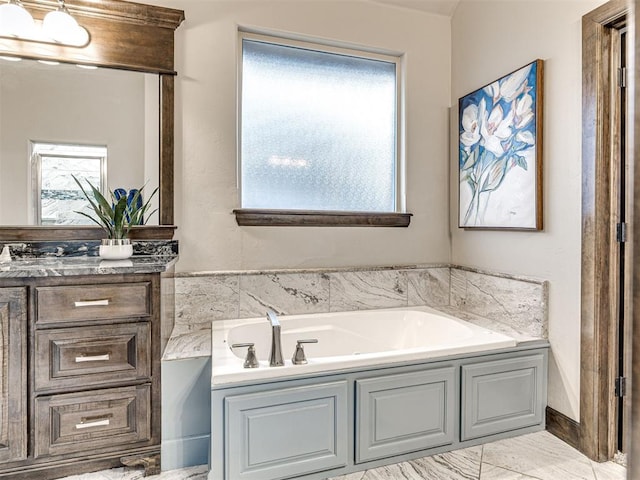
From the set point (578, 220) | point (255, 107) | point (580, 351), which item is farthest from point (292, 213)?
point (580, 351)

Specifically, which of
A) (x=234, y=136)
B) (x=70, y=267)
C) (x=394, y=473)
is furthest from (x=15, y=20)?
(x=394, y=473)

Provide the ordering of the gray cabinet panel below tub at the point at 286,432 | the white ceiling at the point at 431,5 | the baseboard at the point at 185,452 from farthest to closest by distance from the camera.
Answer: the white ceiling at the point at 431,5, the baseboard at the point at 185,452, the gray cabinet panel below tub at the point at 286,432

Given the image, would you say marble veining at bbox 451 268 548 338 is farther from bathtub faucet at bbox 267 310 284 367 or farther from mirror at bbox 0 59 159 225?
mirror at bbox 0 59 159 225

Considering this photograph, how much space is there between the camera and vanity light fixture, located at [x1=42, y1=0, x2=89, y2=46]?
206 cm

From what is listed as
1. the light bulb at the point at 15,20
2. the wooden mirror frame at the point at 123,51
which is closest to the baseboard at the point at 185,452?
the wooden mirror frame at the point at 123,51

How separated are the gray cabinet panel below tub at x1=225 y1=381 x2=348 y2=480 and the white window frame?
131 cm

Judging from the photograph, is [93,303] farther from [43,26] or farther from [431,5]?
[431,5]

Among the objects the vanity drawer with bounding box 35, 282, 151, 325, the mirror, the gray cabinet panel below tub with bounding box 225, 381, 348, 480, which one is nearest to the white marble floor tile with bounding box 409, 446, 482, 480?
the gray cabinet panel below tub with bounding box 225, 381, 348, 480

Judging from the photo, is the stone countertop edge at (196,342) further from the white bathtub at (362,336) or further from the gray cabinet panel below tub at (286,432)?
the gray cabinet panel below tub at (286,432)

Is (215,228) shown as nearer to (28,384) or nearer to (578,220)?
(28,384)

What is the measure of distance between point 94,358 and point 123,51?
5.64 feet

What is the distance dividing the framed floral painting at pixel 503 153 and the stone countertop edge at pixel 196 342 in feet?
2.04

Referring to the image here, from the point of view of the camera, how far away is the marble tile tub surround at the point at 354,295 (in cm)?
227

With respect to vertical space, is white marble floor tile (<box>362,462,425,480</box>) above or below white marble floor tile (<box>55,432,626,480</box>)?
below
